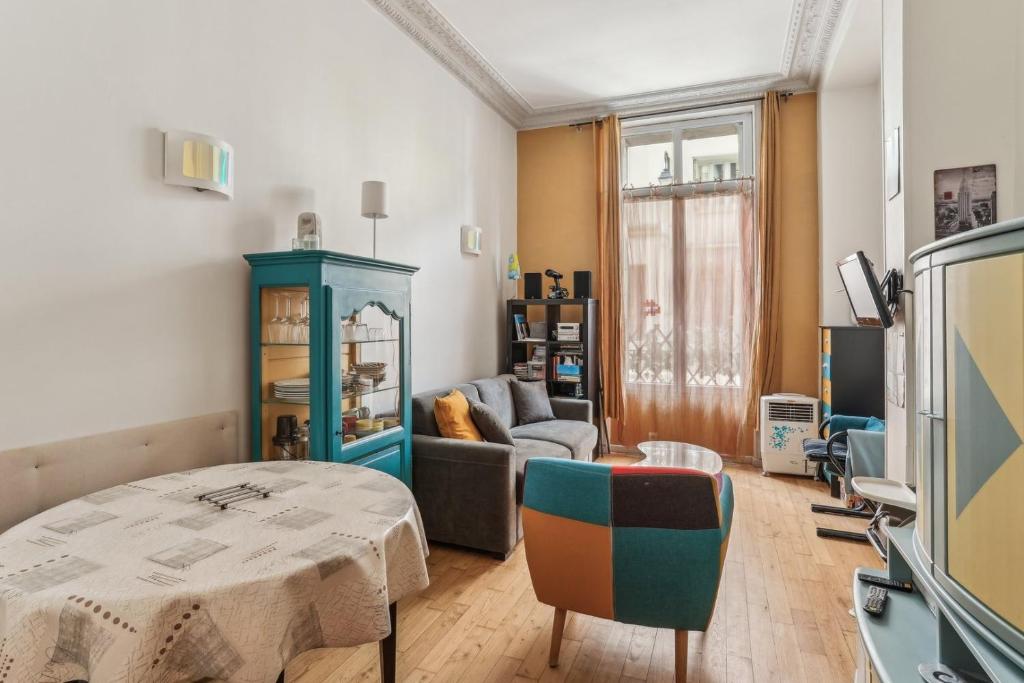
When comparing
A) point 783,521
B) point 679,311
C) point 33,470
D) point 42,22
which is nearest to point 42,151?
point 42,22

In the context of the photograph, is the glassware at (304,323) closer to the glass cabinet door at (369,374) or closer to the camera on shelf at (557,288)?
the glass cabinet door at (369,374)

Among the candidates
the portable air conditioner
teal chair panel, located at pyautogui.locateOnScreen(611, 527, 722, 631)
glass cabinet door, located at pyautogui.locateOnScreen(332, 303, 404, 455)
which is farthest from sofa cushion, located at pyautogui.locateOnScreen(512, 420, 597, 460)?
teal chair panel, located at pyautogui.locateOnScreen(611, 527, 722, 631)

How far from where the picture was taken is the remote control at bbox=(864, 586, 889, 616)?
4.92 feet

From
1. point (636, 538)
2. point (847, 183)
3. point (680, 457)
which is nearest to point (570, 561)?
point (636, 538)

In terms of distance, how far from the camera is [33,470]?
1.68 meters

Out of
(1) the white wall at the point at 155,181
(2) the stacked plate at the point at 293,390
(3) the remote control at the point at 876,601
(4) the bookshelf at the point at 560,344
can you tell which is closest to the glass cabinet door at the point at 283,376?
(2) the stacked plate at the point at 293,390

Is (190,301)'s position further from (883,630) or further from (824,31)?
(824,31)

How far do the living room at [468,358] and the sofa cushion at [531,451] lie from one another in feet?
0.09

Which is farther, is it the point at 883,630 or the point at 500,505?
the point at 500,505

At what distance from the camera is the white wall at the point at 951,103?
2066mm

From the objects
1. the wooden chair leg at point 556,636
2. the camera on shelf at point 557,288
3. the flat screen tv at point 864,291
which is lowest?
the wooden chair leg at point 556,636

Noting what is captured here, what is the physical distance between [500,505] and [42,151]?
2.45 m

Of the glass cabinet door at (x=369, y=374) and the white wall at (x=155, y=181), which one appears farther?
the glass cabinet door at (x=369, y=374)

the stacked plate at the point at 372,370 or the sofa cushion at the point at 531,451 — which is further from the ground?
the stacked plate at the point at 372,370
